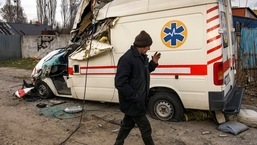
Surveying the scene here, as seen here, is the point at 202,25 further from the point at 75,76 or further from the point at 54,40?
the point at 54,40

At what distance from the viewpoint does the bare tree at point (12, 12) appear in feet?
169

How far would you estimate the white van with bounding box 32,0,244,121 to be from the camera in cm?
524

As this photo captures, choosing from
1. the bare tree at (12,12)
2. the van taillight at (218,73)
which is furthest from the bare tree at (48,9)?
the van taillight at (218,73)

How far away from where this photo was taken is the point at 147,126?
428cm

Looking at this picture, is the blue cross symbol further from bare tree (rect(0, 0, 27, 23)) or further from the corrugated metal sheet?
bare tree (rect(0, 0, 27, 23))

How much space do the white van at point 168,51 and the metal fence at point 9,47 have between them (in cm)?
1583

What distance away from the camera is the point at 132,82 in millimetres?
4156

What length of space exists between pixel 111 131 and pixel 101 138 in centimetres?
39

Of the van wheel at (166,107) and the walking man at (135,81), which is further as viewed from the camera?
the van wheel at (166,107)

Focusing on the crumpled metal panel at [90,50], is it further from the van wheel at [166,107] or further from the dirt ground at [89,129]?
the van wheel at [166,107]

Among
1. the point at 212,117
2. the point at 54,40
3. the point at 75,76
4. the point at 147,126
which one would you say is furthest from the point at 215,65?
the point at 54,40

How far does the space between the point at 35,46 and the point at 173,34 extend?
16893 mm

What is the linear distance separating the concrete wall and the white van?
38.4ft

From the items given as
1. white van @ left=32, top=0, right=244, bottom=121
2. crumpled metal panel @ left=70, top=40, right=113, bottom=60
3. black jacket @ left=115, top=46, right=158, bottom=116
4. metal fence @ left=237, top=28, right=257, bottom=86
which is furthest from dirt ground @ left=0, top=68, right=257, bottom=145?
metal fence @ left=237, top=28, right=257, bottom=86
